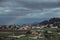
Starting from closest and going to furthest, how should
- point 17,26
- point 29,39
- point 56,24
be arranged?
1. point 29,39
2. point 17,26
3. point 56,24

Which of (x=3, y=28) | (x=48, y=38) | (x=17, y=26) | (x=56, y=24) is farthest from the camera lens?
(x=56, y=24)

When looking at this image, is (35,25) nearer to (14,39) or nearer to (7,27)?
(7,27)

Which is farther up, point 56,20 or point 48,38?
point 56,20

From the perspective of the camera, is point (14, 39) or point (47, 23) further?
point (47, 23)

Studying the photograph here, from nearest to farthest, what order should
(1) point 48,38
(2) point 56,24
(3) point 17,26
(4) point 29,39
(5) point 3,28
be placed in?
1. (4) point 29,39
2. (1) point 48,38
3. (5) point 3,28
4. (3) point 17,26
5. (2) point 56,24

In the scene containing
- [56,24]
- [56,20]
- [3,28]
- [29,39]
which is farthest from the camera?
[56,20]

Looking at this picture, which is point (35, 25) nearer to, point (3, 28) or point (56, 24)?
point (56, 24)

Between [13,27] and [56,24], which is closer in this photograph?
[13,27]

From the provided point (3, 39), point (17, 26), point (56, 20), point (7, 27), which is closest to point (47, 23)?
→ point (56, 20)

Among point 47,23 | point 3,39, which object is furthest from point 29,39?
point 47,23
